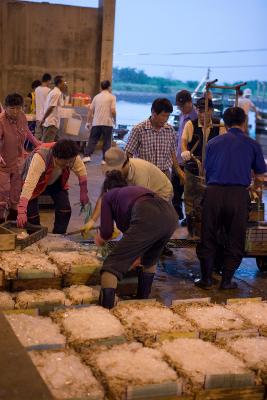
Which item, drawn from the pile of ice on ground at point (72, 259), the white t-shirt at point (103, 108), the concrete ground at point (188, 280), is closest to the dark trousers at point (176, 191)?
the concrete ground at point (188, 280)

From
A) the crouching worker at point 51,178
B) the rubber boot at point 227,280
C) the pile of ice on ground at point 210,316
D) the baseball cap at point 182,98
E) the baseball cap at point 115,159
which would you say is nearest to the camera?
the pile of ice on ground at point 210,316

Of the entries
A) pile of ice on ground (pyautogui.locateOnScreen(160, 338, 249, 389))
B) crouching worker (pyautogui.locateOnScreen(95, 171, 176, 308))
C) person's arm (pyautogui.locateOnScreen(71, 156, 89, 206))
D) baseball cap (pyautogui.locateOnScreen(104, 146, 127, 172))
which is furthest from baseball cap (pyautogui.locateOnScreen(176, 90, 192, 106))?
pile of ice on ground (pyautogui.locateOnScreen(160, 338, 249, 389))

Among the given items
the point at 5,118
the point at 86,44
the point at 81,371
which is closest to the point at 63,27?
the point at 86,44

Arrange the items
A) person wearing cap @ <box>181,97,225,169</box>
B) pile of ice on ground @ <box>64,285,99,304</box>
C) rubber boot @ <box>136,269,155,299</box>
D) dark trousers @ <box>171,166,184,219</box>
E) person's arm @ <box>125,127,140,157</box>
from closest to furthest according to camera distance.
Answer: pile of ice on ground @ <box>64,285,99,304</box> → rubber boot @ <box>136,269,155,299</box> → person's arm @ <box>125,127,140,157</box> → person wearing cap @ <box>181,97,225,169</box> → dark trousers @ <box>171,166,184,219</box>

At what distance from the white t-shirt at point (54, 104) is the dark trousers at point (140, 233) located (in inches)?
338

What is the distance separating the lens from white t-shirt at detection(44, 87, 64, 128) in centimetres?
1358

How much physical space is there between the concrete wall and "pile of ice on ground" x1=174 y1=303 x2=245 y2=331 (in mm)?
13179

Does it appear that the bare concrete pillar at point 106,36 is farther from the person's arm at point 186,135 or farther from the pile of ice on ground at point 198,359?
the pile of ice on ground at point 198,359

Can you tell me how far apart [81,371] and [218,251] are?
12.3ft

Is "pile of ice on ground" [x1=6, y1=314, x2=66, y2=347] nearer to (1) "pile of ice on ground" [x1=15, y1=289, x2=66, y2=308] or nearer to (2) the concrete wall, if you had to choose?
(1) "pile of ice on ground" [x1=15, y1=289, x2=66, y2=308]

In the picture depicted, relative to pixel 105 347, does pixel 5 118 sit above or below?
above

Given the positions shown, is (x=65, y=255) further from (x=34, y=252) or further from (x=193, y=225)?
(x=193, y=225)

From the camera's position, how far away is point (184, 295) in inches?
266

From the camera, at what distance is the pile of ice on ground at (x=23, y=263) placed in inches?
230
